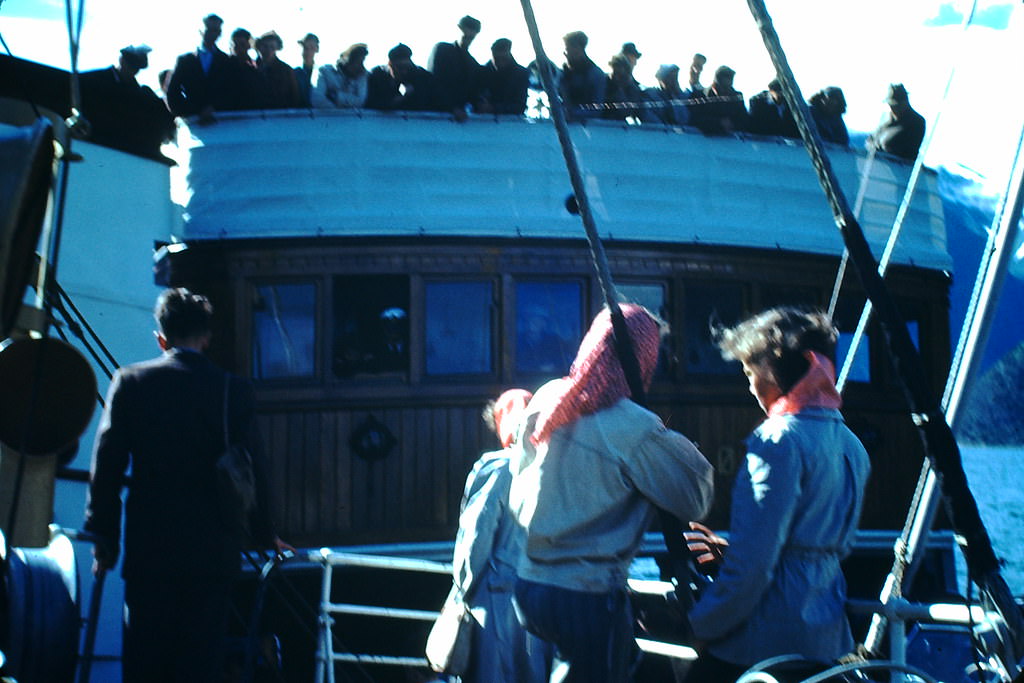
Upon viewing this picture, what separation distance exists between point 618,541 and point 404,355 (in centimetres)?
516

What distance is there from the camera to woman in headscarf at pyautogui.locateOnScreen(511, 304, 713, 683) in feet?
9.75

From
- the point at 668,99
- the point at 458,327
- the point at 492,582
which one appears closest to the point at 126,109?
the point at 458,327

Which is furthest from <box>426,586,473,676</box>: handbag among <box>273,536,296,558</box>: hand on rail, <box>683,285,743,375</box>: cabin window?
<box>683,285,743,375</box>: cabin window

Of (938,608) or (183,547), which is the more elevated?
(938,608)

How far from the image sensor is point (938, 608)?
2977mm

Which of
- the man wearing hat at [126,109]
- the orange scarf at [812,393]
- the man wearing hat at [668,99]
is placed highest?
the man wearing hat at [668,99]

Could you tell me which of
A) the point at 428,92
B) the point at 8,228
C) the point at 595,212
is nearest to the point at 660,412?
the point at 595,212

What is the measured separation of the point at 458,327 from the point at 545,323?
1.85 feet

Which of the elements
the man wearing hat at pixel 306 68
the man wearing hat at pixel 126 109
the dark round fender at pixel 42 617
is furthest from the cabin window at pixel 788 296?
the dark round fender at pixel 42 617

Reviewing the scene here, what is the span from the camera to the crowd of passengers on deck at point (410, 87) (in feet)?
27.8

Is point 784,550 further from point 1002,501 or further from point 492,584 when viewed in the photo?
point 1002,501

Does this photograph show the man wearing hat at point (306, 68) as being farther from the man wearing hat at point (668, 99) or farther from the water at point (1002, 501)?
the water at point (1002, 501)

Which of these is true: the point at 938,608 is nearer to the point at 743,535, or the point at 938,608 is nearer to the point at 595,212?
the point at 743,535

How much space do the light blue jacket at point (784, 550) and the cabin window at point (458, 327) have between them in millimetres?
5332
